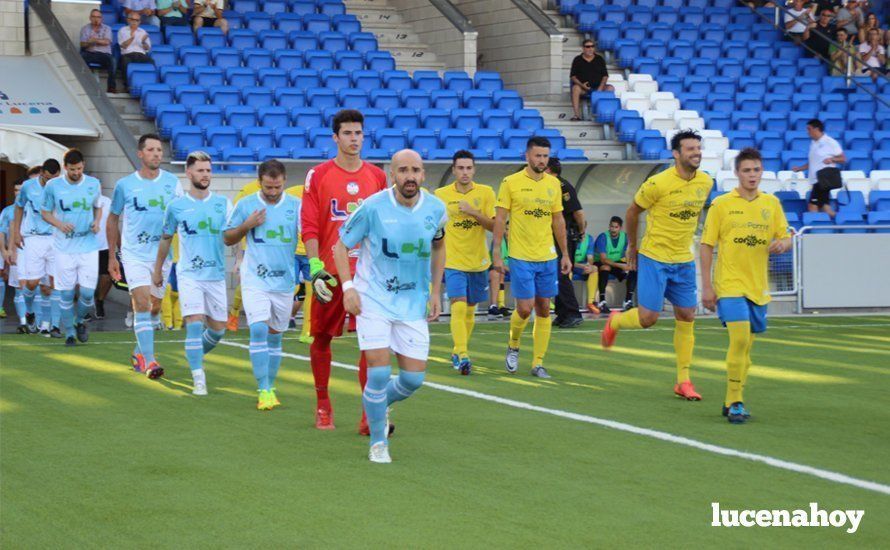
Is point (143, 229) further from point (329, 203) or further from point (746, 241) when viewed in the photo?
point (746, 241)

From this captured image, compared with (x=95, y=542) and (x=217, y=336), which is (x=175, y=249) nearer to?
(x=217, y=336)

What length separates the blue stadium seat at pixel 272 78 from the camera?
74.3 ft

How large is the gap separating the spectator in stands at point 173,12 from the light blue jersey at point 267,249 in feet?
46.9

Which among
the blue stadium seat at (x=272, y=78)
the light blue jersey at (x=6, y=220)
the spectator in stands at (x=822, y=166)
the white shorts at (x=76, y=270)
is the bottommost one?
the white shorts at (x=76, y=270)

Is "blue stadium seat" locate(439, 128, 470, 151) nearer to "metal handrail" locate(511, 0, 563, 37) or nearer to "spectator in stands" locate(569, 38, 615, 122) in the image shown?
"spectator in stands" locate(569, 38, 615, 122)

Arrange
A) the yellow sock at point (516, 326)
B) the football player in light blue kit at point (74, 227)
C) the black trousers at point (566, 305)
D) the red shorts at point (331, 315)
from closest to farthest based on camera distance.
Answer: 1. the red shorts at point (331, 315)
2. the yellow sock at point (516, 326)
3. the football player in light blue kit at point (74, 227)
4. the black trousers at point (566, 305)

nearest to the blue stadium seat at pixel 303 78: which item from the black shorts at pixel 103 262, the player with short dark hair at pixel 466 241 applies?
the black shorts at pixel 103 262

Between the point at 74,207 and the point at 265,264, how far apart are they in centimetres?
513

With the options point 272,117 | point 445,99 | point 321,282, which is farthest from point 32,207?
point 321,282

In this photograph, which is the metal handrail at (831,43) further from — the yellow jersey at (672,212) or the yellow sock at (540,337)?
the yellow jersey at (672,212)

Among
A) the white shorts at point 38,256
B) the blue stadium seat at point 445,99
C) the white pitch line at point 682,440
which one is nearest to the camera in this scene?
the white pitch line at point 682,440

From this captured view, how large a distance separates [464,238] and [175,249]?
4.91 m

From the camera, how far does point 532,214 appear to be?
12.6m

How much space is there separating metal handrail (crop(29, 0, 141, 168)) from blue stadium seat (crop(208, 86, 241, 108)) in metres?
1.66
